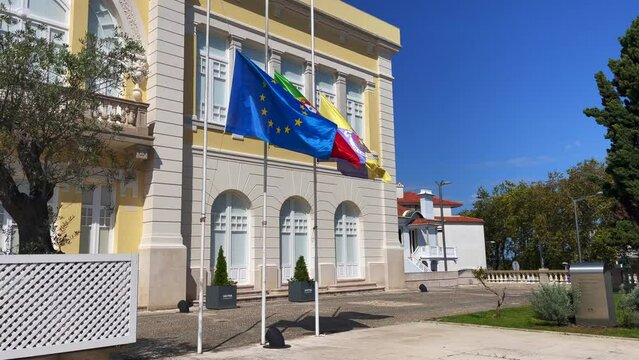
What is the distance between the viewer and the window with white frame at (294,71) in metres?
24.9

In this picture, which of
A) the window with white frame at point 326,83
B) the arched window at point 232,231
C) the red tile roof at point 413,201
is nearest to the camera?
the arched window at point 232,231

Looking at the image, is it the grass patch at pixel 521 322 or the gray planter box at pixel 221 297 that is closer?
the grass patch at pixel 521 322

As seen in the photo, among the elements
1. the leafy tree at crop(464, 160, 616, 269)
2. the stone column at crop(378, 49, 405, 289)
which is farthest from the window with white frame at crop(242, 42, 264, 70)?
the leafy tree at crop(464, 160, 616, 269)

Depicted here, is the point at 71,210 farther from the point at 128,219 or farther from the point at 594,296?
the point at 594,296

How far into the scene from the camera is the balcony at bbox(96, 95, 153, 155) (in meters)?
17.4

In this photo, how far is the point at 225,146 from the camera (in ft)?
70.7

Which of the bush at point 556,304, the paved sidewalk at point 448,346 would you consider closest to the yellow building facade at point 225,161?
the paved sidewalk at point 448,346

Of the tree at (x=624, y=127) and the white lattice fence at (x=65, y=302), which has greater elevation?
the tree at (x=624, y=127)

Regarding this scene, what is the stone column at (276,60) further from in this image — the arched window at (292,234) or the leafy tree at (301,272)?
the leafy tree at (301,272)

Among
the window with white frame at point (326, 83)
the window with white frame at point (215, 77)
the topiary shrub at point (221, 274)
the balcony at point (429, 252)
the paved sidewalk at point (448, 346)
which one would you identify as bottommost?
the paved sidewalk at point (448, 346)

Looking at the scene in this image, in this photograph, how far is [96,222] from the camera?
58.0 feet

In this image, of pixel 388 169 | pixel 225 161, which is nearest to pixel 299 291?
pixel 225 161

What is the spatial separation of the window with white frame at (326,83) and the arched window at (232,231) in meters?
7.40

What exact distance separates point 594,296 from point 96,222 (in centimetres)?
1442
